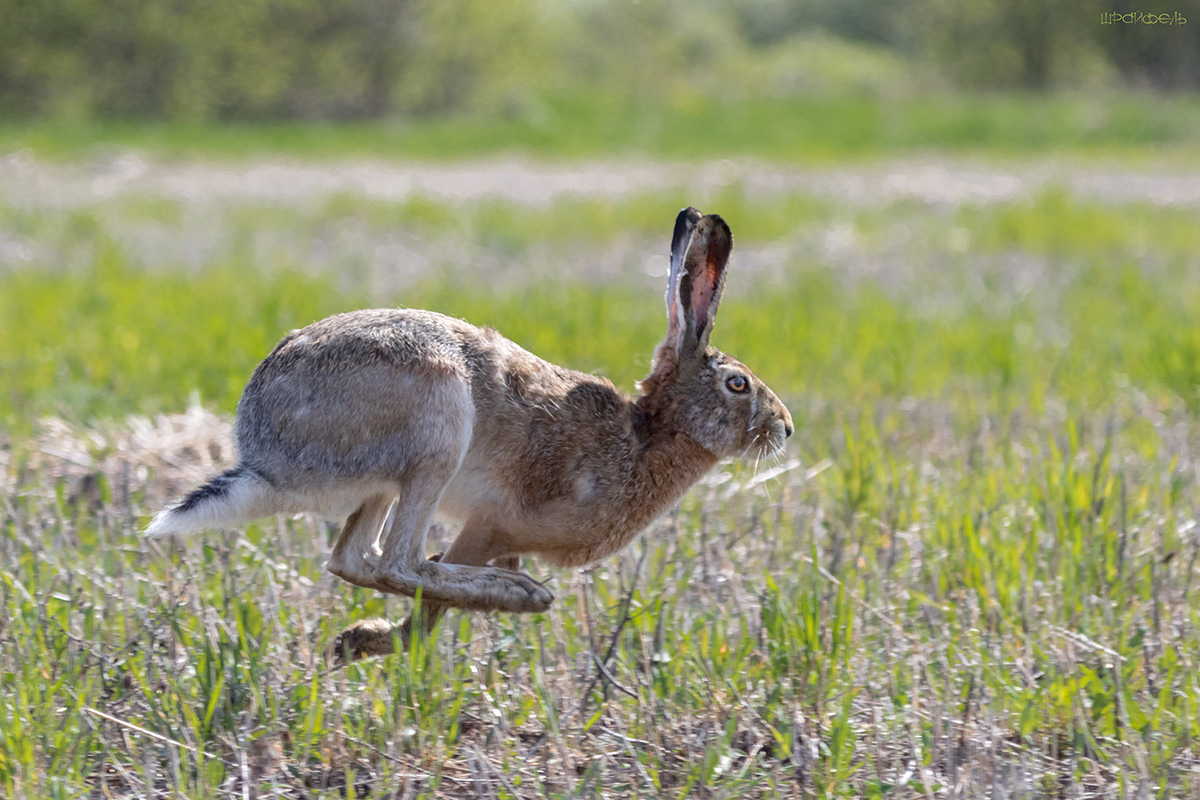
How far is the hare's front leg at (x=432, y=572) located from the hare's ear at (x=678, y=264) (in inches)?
30.0

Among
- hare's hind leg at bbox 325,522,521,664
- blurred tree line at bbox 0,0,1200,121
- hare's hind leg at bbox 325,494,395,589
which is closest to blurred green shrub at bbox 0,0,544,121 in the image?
blurred tree line at bbox 0,0,1200,121

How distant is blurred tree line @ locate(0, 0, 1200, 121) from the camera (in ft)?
95.1

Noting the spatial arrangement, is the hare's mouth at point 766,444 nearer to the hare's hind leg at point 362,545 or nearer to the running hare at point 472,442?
the running hare at point 472,442

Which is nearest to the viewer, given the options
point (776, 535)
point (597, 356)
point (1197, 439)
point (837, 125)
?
point (776, 535)

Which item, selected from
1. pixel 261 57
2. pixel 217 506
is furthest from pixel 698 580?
pixel 261 57

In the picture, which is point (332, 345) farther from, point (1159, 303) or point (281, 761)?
point (1159, 303)

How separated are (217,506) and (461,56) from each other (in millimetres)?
32498

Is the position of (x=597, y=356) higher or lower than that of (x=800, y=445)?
higher

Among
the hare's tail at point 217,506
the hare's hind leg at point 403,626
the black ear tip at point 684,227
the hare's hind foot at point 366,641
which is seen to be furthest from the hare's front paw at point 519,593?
the black ear tip at point 684,227

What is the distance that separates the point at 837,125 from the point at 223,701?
23614mm

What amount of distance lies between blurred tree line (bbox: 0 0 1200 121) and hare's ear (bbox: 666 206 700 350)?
2496cm

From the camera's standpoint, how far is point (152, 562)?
4152 mm

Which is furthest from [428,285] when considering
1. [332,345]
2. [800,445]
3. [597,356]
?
[332,345]

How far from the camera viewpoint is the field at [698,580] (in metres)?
3.12
